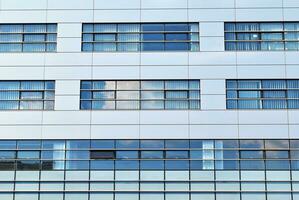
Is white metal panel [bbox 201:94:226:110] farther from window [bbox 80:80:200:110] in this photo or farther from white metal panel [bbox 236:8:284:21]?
white metal panel [bbox 236:8:284:21]

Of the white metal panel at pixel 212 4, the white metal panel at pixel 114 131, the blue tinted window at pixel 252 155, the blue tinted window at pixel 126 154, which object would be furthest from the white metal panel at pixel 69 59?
the blue tinted window at pixel 252 155

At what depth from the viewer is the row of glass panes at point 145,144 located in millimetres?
29125

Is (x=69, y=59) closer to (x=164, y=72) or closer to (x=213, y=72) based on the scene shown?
(x=164, y=72)

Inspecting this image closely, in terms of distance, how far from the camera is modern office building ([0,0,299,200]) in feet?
94.8

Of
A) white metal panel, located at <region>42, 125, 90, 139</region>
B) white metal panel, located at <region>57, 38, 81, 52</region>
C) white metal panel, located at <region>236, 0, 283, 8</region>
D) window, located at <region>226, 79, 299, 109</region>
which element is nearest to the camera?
white metal panel, located at <region>42, 125, 90, 139</region>

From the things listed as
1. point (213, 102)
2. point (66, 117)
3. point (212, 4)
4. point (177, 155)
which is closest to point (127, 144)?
point (177, 155)

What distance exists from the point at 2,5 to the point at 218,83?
13049 millimetres

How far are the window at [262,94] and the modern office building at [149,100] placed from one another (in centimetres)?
6

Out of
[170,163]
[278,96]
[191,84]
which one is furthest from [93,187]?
[278,96]

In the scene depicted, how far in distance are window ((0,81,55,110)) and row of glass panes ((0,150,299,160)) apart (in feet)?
8.55

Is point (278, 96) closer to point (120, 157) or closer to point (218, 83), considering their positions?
point (218, 83)

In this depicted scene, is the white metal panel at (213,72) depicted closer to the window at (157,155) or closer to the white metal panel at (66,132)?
the window at (157,155)

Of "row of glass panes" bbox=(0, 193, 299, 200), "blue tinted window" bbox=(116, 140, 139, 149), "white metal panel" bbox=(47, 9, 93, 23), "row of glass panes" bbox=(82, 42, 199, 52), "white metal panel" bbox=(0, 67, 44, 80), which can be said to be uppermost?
"white metal panel" bbox=(47, 9, 93, 23)

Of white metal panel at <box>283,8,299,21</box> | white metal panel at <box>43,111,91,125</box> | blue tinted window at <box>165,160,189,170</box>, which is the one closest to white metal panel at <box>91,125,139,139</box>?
white metal panel at <box>43,111,91,125</box>
